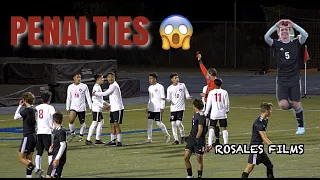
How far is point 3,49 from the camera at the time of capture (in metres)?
69.6

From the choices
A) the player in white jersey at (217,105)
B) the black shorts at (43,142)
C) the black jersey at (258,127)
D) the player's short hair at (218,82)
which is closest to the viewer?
the black jersey at (258,127)

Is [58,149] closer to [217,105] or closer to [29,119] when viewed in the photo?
[29,119]

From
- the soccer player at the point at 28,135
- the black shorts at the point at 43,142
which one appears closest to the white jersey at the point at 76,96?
the black shorts at the point at 43,142

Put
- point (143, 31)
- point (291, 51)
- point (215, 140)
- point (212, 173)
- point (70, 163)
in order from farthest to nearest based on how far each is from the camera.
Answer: point (143, 31) → point (215, 140) → point (70, 163) → point (212, 173) → point (291, 51)

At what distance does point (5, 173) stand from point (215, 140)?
7023mm

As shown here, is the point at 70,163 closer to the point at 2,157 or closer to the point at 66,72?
the point at 2,157

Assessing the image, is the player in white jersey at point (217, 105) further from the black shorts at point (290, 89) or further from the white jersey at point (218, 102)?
the black shorts at point (290, 89)

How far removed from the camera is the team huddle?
1383 cm

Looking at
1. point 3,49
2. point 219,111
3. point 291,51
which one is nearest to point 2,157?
point 219,111

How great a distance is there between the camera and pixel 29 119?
64.8ft

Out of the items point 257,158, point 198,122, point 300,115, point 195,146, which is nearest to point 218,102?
point 198,122

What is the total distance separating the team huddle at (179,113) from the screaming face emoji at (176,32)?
37.5 meters

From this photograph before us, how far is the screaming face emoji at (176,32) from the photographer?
65.2 metres

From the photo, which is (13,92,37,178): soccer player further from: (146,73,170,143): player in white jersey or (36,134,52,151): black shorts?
(146,73,170,143): player in white jersey
